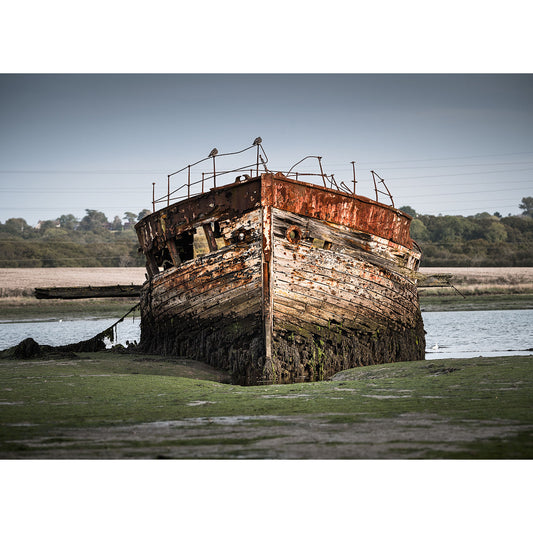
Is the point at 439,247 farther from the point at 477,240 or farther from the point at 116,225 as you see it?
the point at 116,225

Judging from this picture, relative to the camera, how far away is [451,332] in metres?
17.7

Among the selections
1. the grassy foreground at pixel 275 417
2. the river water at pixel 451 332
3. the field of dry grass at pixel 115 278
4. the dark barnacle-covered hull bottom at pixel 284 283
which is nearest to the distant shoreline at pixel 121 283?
the field of dry grass at pixel 115 278

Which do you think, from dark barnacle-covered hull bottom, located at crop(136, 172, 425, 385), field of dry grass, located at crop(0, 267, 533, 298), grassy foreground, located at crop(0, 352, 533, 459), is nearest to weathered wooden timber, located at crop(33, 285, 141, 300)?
dark barnacle-covered hull bottom, located at crop(136, 172, 425, 385)

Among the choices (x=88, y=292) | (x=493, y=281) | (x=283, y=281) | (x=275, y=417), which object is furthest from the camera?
(x=493, y=281)

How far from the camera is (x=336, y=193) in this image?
33.3 ft

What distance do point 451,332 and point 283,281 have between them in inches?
381

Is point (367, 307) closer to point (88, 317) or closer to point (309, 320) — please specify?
point (309, 320)

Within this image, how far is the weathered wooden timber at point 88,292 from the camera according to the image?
1573 cm

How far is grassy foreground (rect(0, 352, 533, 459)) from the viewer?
4.00 m

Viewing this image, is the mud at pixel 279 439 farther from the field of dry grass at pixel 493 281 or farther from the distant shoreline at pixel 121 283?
the field of dry grass at pixel 493 281

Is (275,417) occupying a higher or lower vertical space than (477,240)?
lower

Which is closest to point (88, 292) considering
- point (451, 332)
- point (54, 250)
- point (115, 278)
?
point (451, 332)

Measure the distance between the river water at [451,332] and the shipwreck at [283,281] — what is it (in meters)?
2.67

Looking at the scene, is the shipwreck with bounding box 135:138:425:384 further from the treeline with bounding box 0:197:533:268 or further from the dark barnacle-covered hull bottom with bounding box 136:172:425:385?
the treeline with bounding box 0:197:533:268
